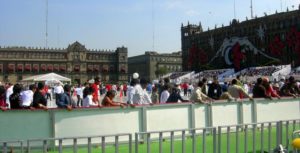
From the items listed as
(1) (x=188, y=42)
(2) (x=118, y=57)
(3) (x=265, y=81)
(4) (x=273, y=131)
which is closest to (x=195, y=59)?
(1) (x=188, y=42)

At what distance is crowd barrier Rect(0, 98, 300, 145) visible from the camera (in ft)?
30.9

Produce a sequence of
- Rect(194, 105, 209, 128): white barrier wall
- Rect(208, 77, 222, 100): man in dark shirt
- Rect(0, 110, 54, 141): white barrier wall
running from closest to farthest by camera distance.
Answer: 1. Rect(0, 110, 54, 141): white barrier wall
2. Rect(194, 105, 209, 128): white barrier wall
3. Rect(208, 77, 222, 100): man in dark shirt

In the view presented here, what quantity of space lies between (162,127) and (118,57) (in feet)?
438

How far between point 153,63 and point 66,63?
29561 millimetres

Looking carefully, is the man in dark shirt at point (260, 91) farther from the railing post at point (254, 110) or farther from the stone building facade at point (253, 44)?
the stone building facade at point (253, 44)

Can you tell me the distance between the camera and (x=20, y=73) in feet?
422

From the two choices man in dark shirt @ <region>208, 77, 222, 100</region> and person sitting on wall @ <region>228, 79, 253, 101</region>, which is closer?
person sitting on wall @ <region>228, 79, 253, 101</region>

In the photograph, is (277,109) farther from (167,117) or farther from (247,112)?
(167,117)

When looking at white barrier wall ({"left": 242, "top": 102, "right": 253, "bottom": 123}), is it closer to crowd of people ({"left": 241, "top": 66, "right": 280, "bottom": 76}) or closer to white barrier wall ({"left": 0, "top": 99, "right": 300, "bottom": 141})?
white barrier wall ({"left": 0, "top": 99, "right": 300, "bottom": 141})

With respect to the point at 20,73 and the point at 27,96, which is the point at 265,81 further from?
Answer: the point at 20,73

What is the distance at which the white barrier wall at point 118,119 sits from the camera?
9414 mm

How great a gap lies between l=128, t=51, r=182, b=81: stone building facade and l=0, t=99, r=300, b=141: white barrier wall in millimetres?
131063

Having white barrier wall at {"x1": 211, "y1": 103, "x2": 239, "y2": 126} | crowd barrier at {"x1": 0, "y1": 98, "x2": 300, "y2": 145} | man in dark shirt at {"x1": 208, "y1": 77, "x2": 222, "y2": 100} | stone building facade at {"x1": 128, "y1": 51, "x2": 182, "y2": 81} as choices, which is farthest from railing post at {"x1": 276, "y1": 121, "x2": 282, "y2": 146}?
stone building facade at {"x1": 128, "y1": 51, "x2": 182, "y2": 81}

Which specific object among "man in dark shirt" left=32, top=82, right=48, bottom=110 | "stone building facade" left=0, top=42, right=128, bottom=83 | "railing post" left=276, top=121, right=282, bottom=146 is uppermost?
"stone building facade" left=0, top=42, right=128, bottom=83
